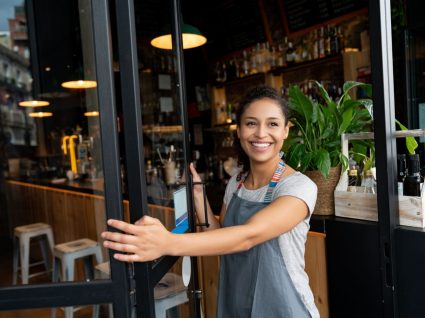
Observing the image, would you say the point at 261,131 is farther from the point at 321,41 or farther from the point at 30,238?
the point at 321,41

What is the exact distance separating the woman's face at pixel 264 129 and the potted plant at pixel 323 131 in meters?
0.39

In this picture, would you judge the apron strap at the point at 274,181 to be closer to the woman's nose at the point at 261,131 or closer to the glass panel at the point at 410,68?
the woman's nose at the point at 261,131

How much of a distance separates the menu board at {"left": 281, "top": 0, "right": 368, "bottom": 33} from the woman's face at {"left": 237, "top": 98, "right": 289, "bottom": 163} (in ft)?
9.00

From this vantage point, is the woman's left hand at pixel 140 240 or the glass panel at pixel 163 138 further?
the glass panel at pixel 163 138

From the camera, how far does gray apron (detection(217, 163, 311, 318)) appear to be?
51.4 inches

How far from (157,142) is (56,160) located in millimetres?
3807

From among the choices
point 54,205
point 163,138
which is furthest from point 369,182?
point 54,205

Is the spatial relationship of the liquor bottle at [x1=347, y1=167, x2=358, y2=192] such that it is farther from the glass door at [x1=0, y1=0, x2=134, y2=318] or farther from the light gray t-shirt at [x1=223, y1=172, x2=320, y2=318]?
the glass door at [x1=0, y1=0, x2=134, y2=318]

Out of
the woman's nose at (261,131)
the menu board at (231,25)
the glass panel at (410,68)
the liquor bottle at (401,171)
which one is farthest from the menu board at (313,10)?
the woman's nose at (261,131)

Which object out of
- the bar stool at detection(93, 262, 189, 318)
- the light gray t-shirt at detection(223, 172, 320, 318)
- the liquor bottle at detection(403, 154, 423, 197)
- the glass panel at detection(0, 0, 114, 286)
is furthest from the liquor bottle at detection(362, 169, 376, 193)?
the glass panel at detection(0, 0, 114, 286)

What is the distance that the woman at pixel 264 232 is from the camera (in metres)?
1.15

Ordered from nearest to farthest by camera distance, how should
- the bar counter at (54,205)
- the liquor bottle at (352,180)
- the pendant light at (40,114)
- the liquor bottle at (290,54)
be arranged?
the liquor bottle at (352,180), the bar counter at (54,205), the liquor bottle at (290,54), the pendant light at (40,114)

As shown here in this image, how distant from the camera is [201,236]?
1056 mm

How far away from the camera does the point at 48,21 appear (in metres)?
4.04
